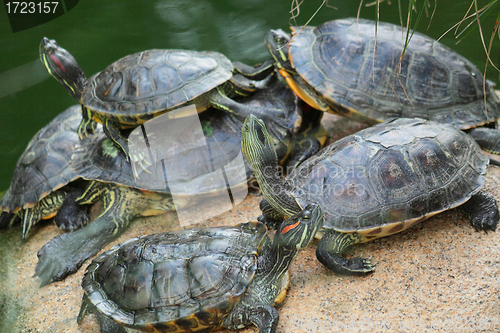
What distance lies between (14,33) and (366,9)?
420 cm

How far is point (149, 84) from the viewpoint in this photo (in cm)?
307

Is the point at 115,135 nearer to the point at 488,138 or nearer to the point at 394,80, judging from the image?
the point at 394,80

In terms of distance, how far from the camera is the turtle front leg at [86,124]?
3.32 m

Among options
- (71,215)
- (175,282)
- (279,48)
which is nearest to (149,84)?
(279,48)

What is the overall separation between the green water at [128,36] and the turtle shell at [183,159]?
4.42 ft

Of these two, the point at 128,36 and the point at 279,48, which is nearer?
the point at 279,48

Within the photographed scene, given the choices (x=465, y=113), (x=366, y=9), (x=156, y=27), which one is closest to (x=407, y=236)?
(x=465, y=113)

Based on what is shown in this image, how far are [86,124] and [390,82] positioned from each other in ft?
9.19

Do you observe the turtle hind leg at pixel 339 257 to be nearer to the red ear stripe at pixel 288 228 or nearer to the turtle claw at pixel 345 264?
the turtle claw at pixel 345 264

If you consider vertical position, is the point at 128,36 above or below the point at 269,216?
above

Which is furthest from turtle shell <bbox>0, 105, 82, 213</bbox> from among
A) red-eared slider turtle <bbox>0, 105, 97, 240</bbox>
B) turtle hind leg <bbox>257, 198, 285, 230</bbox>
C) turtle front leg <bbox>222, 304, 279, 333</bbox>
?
turtle front leg <bbox>222, 304, 279, 333</bbox>

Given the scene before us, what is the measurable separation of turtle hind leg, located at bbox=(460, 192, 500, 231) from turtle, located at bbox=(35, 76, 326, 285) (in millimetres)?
1366

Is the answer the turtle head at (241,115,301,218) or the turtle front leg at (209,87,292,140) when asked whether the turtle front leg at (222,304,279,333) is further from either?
the turtle front leg at (209,87,292,140)

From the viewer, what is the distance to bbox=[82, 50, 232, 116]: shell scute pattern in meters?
3.01
